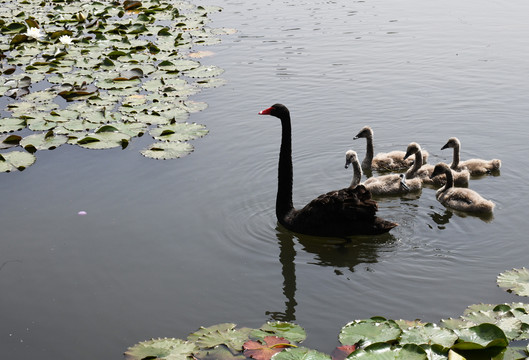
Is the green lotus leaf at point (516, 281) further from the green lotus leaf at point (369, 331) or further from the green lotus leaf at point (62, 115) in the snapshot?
the green lotus leaf at point (62, 115)

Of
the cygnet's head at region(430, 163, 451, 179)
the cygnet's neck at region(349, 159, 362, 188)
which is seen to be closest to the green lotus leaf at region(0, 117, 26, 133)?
the cygnet's neck at region(349, 159, 362, 188)

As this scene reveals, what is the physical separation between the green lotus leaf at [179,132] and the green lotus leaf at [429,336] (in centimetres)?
458

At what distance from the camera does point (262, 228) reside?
251 inches

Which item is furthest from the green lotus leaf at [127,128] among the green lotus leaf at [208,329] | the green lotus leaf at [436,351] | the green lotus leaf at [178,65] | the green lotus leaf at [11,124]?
the green lotus leaf at [436,351]

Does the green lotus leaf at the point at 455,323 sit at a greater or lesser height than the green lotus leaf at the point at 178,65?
lesser

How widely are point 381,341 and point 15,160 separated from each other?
5.22 meters

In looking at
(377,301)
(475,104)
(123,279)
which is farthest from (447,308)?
(475,104)

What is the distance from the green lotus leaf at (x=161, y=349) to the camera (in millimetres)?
4336

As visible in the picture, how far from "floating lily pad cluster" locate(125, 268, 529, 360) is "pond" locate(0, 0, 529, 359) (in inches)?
7.0

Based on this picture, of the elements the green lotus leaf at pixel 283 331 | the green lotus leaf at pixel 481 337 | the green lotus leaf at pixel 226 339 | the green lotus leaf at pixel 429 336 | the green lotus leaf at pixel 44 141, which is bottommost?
the green lotus leaf at pixel 226 339

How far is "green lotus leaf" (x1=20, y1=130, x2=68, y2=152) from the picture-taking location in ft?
26.7

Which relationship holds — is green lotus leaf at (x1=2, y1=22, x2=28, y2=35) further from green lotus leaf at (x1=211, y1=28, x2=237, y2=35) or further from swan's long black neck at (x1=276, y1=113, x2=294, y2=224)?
swan's long black neck at (x1=276, y1=113, x2=294, y2=224)

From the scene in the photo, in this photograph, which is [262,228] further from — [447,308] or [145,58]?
[145,58]

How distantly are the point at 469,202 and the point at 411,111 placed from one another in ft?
8.84
